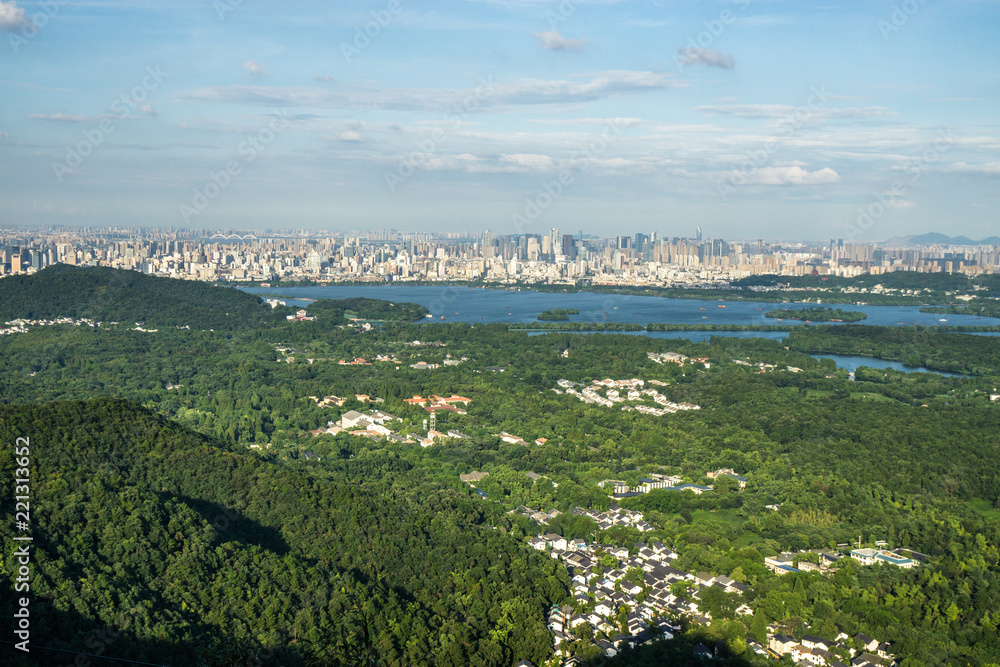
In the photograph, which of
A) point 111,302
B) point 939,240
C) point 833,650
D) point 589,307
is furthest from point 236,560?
point 939,240

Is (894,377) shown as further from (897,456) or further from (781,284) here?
(781,284)

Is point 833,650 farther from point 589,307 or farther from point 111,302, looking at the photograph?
point 589,307

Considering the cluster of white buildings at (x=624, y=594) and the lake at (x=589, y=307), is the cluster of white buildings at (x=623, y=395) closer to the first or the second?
the cluster of white buildings at (x=624, y=594)

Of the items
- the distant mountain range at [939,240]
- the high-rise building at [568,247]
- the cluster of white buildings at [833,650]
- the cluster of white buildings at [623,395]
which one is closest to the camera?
the cluster of white buildings at [833,650]

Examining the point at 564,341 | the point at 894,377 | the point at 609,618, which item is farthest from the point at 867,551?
the point at 564,341

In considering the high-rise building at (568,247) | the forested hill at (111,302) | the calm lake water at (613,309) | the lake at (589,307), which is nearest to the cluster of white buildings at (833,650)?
the calm lake water at (613,309)

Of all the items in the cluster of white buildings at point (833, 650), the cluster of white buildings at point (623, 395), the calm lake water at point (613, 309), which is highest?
the calm lake water at point (613, 309)
